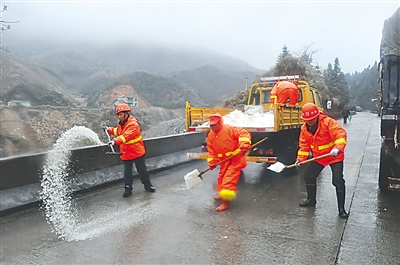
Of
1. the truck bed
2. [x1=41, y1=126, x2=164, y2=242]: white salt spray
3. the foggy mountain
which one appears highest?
the foggy mountain

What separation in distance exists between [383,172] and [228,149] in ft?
8.93

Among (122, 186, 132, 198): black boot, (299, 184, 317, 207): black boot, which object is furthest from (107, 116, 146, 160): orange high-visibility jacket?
(299, 184, 317, 207): black boot

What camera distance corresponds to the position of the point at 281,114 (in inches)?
267

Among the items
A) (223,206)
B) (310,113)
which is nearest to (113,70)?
(223,206)

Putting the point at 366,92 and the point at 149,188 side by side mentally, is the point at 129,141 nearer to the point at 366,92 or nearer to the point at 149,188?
the point at 149,188

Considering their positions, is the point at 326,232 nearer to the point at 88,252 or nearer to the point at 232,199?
the point at 232,199

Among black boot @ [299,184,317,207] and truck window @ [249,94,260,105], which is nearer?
black boot @ [299,184,317,207]

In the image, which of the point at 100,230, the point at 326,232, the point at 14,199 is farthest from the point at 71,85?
the point at 326,232

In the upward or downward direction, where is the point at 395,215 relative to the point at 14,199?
downward

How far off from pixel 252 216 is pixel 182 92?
1935 cm

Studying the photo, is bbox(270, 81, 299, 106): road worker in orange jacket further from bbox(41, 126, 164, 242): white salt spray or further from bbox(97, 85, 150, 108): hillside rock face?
bbox(97, 85, 150, 108): hillside rock face

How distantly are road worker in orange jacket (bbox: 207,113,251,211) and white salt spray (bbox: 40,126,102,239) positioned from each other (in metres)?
2.34

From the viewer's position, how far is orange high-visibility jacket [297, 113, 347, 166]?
482 centimetres

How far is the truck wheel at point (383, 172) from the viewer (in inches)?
227
